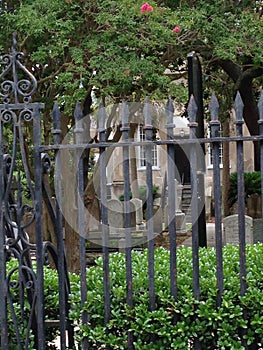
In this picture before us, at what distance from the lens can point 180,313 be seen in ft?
12.5

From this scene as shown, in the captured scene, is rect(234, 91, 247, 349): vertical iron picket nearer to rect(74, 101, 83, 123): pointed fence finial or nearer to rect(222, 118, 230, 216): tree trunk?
rect(74, 101, 83, 123): pointed fence finial

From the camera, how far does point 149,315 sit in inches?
149

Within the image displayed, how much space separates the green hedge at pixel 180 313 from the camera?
3725mm

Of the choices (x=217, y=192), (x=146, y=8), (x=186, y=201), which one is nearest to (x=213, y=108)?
(x=217, y=192)

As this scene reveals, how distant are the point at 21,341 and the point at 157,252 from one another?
4.24 feet

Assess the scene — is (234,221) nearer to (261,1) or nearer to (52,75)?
(52,75)

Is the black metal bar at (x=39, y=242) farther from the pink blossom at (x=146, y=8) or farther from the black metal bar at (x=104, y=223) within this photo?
the pink blossom at (x=146, y=8)

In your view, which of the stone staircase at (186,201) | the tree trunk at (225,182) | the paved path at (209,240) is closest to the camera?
the paved path at (209,240)

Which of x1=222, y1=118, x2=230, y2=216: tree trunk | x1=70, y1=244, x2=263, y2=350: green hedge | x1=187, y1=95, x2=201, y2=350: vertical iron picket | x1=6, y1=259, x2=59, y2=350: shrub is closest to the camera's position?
x1=70, y1=244, x2=263, y2=350: green hedge

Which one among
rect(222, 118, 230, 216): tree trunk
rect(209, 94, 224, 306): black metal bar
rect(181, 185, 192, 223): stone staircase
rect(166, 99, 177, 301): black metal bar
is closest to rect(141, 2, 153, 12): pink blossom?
rect(166, 99, 177, 301): black metal bar

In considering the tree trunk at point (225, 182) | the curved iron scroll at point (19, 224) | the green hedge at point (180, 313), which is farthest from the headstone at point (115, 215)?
the green hedge at point (180, 313)

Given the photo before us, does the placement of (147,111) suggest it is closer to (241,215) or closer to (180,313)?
(241,215)

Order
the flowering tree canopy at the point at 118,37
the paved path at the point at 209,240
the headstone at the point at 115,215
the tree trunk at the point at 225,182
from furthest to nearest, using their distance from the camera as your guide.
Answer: the tree trunk at the point at 225,182 < the headstone at the point at 115,215 < the paved path at the point at 209,240 < the flowering tree canopy at the point at 118,37

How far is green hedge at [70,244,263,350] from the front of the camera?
12.2 ft
